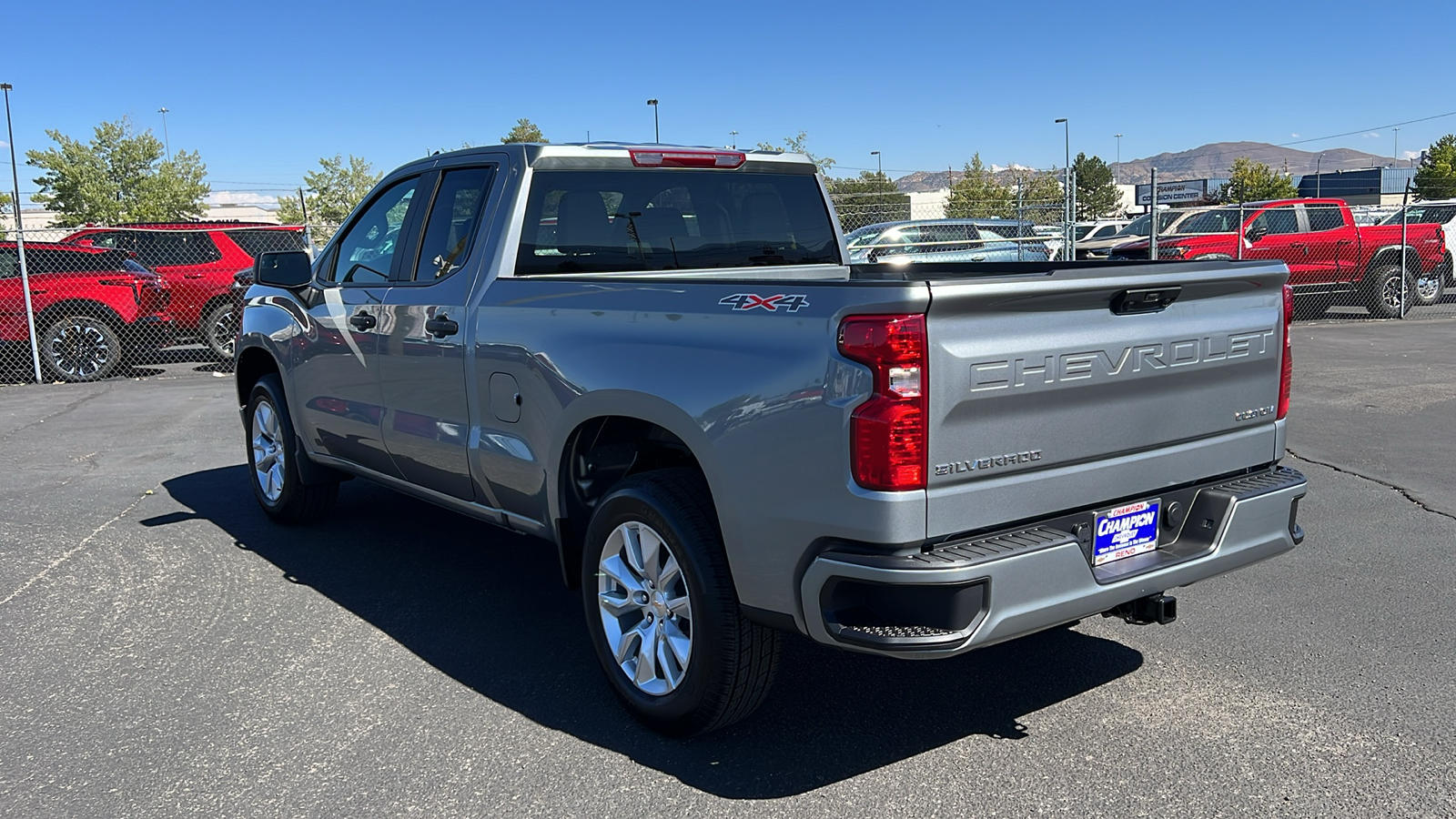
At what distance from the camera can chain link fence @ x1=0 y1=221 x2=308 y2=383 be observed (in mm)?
14031

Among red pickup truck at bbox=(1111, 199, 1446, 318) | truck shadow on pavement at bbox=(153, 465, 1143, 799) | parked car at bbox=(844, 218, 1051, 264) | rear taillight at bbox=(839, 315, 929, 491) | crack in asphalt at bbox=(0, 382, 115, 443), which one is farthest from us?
parked car at bbox=(844, 218, 1051, 264)

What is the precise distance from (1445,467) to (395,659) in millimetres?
6667

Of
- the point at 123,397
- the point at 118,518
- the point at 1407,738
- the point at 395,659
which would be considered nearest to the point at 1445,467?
the point at 1407,738

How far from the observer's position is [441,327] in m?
4.68

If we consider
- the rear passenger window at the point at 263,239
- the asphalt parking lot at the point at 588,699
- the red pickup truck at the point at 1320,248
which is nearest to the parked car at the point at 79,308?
the rear passenger window at the point at 263,239

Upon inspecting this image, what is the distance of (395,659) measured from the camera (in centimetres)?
452

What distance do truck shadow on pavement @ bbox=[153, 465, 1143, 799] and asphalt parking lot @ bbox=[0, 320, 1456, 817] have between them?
0.01 meters

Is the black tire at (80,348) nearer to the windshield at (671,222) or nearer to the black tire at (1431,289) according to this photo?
the windshield at (671,222)

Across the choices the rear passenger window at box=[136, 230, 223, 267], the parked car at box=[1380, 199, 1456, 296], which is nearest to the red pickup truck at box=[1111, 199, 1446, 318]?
the parked car at box=[1380, 199, 1456, 296]

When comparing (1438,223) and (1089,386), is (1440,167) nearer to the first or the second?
(1438,223)

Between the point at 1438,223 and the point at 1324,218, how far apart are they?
3504 mm

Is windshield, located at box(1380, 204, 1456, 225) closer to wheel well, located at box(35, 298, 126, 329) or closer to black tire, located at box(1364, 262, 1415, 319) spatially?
black tire, located at box(1364, 262, 1415, 319)

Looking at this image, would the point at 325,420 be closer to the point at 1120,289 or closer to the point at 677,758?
the point at 677,758

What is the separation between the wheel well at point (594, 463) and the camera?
4027 mm
